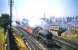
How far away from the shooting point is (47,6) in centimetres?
242

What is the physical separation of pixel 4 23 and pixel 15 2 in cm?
25

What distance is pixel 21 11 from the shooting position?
237 centimetres

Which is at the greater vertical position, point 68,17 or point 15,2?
point 15,2

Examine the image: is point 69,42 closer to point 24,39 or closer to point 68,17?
point 68,17

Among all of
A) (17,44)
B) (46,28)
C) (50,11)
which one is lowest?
(17,44)

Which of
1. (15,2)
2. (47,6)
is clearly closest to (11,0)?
(15,2)

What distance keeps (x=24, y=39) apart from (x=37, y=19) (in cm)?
25

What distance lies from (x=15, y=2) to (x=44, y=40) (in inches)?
19.9

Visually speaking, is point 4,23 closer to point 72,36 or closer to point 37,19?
point 37,19

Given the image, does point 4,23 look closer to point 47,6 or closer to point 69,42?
point 47,6

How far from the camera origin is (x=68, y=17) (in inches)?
95.3

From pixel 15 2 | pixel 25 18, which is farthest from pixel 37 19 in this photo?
pixel 15 2

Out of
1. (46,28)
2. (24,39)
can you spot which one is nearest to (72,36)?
(46,28)

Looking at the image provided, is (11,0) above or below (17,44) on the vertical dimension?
above
